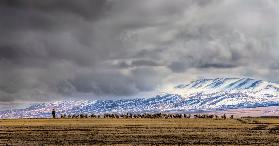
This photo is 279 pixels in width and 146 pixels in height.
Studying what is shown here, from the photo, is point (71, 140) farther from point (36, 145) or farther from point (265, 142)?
point (265, 142)

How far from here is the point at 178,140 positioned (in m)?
66.7

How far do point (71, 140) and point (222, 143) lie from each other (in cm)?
1671

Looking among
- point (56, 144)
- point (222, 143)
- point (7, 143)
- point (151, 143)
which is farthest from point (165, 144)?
point (7, 143)

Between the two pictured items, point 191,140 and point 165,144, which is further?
point 191,140

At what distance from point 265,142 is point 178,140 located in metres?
9.71

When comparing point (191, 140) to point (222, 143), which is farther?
point (191, 140)

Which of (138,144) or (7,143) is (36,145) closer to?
(7,143)

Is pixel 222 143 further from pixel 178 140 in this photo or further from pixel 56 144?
pixel 56 144

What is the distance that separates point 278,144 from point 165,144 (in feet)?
38.0

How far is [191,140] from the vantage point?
6675 cm

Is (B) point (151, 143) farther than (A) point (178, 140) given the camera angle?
No

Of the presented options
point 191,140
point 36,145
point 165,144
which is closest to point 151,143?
point 165,144

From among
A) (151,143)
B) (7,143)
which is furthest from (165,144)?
(7,143)

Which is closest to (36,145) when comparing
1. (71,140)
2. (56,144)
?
(56,144)
